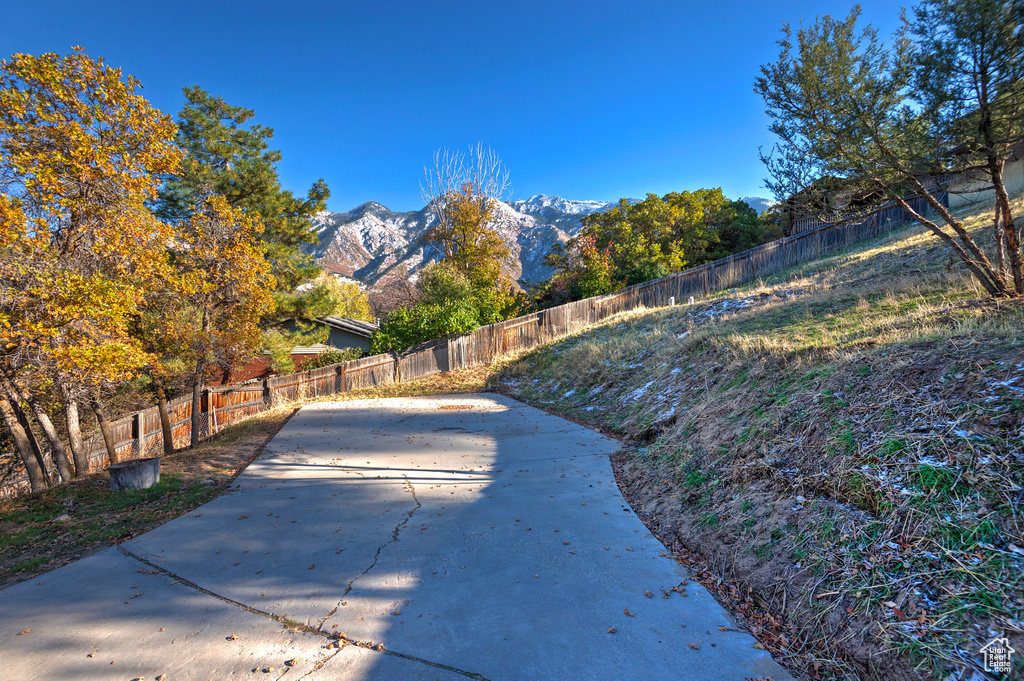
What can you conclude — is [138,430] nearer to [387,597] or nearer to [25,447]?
[25,447]

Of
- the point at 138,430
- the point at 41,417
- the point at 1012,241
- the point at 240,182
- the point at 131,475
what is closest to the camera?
the point at 1012,241

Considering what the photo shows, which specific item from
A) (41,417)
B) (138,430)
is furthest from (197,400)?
(41,417)

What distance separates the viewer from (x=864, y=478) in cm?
388

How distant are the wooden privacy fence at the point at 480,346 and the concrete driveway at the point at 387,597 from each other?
7.98 metres

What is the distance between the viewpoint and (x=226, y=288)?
10.6m

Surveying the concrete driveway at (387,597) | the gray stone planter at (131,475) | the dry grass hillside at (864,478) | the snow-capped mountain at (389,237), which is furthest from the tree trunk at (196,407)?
the snow-capped mountain at (389,237)

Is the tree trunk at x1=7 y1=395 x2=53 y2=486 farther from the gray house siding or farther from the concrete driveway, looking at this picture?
the gray house siding

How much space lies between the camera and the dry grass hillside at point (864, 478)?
2.86 m

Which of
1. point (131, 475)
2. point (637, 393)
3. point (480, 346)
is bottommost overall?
point (637, 393)

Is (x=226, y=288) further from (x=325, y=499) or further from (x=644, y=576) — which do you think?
(x=644, y=576)

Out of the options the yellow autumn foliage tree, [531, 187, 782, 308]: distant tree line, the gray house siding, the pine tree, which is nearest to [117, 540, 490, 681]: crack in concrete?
the yellow autumn foliage tree

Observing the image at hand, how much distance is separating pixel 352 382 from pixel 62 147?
39.0 ft

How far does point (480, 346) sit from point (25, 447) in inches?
539

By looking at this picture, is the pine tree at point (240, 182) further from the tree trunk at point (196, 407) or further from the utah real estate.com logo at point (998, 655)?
the utah real estate.com logo at point (998, 655)
